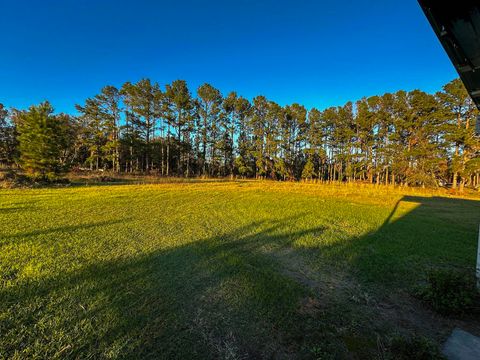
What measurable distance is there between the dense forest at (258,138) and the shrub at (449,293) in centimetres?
1785

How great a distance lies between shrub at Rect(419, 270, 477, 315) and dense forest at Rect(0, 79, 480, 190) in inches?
703

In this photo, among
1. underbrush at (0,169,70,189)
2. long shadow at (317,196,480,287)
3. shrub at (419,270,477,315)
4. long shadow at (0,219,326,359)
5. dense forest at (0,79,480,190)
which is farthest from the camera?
dense forest at (0,79,480,190)

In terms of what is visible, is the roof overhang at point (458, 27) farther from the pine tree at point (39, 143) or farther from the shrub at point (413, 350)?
the pine tree at point (39, 143)

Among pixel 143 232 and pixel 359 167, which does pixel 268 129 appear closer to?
pixel 359 167

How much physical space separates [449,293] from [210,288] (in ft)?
9.26

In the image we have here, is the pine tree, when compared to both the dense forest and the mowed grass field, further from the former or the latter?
the mowed grass field

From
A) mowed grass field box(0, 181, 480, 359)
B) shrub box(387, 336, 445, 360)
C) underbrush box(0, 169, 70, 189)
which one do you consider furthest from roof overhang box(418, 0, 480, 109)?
underbrush box(0, 169, 70, 189)

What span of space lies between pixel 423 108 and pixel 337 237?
32.7m

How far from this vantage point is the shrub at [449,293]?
7.89 ft

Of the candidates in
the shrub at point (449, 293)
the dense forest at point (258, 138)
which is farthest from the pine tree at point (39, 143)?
the shrub at point (449, 293)

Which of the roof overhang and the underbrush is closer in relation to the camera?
the roof overhang

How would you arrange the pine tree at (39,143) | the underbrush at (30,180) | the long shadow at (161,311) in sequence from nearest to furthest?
the long shadow at (161,311) → the underbrush at (30,180) → the pine tree at (39,143)

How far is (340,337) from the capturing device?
6.57ft

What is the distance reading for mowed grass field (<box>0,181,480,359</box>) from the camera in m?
1.87
